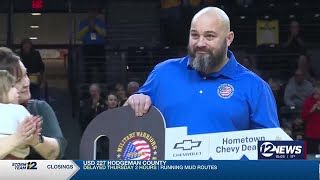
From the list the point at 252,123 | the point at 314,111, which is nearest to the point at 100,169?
the point at 252,123

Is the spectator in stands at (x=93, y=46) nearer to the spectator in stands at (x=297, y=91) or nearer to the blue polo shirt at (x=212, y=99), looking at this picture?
the spectator in stands at (x=297, y=91)

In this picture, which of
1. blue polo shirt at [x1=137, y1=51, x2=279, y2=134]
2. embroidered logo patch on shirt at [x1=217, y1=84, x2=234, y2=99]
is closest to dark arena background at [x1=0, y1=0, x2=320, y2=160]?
blue polo shirt at [x1=137, y1=51, x2=279, y2=134]

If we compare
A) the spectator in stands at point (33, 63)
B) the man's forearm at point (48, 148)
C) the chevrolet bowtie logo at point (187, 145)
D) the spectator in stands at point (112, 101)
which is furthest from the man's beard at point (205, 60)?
the spectator in stands at point (33, 63)

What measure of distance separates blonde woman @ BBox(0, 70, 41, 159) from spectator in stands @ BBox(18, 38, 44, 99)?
8934 mm

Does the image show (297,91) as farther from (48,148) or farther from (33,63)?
(48,148)

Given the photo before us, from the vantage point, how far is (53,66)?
13594 mm

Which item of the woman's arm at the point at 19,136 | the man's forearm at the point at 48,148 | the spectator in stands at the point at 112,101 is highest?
the woman's arm at the point at 19,136

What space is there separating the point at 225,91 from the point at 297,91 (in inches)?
341

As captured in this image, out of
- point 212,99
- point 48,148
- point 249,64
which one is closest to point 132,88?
point 249,64

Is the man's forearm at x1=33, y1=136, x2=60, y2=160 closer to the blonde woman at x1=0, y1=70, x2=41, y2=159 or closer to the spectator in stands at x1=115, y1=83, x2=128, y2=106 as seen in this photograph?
the blonde woman at x1=0, y1=70, x2=41, y2=159

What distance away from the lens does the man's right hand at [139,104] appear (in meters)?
3.68

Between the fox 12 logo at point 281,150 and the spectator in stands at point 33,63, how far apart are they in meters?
9.58

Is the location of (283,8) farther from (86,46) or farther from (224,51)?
(224,51)

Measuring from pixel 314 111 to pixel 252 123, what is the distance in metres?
7.87
